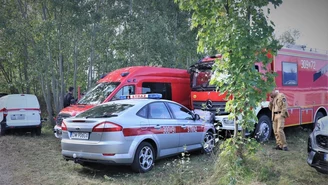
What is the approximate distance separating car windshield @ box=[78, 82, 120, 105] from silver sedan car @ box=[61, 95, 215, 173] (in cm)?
250

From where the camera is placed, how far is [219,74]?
5.17 m

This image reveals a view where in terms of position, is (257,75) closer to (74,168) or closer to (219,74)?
(219,74)

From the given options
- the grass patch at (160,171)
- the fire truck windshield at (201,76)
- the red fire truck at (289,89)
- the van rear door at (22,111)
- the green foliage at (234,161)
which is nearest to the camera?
the green foliage at (234,161)

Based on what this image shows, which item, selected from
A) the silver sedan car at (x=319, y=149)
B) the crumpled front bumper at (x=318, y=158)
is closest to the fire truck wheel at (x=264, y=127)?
the silver sedan car at (x=319, y=149)

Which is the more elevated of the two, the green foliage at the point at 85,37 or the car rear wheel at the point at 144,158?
the green foliage at the point at 85,37

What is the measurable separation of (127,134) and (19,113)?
7701mm

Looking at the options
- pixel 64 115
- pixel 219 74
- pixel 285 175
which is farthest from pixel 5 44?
pixel 285 175

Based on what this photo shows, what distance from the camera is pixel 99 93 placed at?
9.66m

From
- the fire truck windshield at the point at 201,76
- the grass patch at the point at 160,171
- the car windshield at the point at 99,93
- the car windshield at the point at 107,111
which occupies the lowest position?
the grass patch at the point at 160,171

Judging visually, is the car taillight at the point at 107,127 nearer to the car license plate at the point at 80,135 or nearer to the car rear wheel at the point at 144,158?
the car license plate at the point at 80,135

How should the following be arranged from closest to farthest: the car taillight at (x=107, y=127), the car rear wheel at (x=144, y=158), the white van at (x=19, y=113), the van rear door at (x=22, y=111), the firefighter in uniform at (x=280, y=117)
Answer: the car taillight at (x=107, y=127) → the car rear wheel at (x=144, y=158) → the firefighter in uniform at (x=280, y=117) → the white van at (x=19, y=113) → the van rear door at (x=22, y=111)

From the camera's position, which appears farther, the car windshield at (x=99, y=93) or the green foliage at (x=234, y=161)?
the car windshield at (x=99, y=93)

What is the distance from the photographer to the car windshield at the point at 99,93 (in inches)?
368

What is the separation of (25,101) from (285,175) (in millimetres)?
10278
